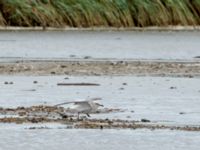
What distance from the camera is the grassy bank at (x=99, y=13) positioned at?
3356cm

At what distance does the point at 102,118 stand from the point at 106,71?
23.4ft

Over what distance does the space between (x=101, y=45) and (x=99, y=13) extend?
616 cm

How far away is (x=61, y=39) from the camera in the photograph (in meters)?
30.0

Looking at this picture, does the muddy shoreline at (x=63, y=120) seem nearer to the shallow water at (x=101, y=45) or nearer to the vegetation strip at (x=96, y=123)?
the vegetation strip at (x=96, y=123)

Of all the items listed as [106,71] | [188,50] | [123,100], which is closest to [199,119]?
[123,100]

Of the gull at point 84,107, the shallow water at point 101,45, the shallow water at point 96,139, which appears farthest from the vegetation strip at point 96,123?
the shallow water at point 101,45

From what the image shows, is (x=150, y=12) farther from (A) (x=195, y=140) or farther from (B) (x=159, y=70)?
(A) (x=195, y=140)

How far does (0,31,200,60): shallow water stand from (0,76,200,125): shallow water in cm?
525

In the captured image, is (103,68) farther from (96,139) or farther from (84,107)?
(96,139)

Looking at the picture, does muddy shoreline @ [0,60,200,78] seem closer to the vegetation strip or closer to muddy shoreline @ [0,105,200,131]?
muddy shoreline @ [0,105,200,131]

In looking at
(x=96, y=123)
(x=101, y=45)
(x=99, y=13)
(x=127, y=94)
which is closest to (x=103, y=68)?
(x=127, y=94)

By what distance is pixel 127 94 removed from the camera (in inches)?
637

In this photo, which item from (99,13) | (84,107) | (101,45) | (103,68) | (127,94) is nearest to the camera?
(84,107)

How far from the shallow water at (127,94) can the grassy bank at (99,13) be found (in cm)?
1461
